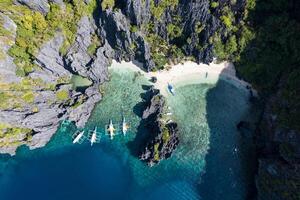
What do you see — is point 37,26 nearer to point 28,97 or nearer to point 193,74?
point 28,97

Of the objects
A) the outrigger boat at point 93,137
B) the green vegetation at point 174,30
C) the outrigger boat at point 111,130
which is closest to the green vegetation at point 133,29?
the green vegetation at point 174,30

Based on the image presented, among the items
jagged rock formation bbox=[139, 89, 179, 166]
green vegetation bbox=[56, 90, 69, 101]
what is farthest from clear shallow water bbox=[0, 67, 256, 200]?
green vegetation bbox=[56, 90, 69, 101]

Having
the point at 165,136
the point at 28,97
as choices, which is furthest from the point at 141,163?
the point at 28,97

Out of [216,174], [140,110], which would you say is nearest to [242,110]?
[216,174]

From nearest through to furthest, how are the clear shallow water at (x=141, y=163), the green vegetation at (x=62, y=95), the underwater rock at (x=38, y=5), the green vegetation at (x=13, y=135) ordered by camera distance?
the clear shallow water at (x=141, y=163) → the underwater rock at (x=38, y=5) → the green vegetation at (x=13, y=135) → the green vegetation at (x=62, y=95)

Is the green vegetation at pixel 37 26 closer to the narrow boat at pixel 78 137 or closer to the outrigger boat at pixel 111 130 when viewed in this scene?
the narrow boat at pixel 78 137
